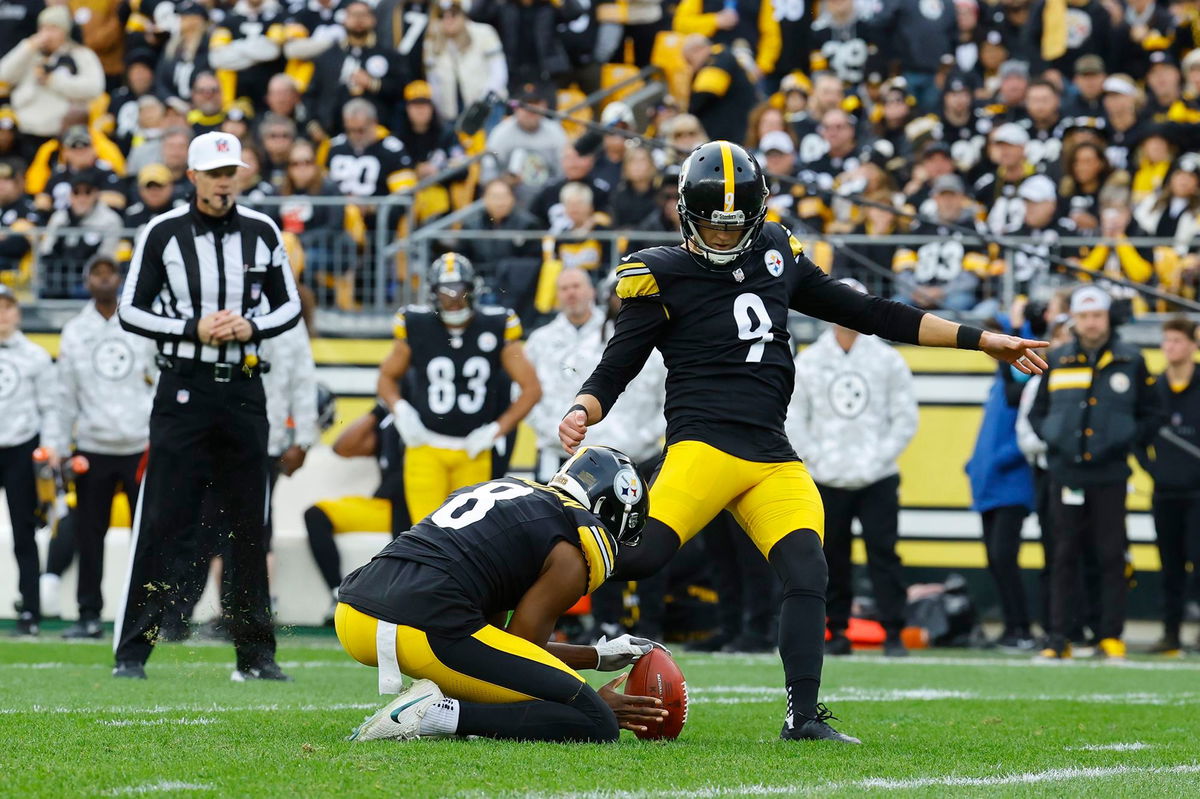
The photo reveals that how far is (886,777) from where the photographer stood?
4.90m

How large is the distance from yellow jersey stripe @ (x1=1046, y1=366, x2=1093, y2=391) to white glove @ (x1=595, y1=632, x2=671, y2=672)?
561 centimetres

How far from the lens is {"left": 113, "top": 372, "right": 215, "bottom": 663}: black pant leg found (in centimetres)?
758

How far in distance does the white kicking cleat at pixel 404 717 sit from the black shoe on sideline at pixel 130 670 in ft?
8.42

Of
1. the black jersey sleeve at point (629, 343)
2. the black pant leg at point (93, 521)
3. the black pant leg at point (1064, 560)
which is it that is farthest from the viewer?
the black pant leg at point (93, 521)

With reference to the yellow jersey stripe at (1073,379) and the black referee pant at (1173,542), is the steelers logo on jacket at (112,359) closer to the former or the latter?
the yellow jersey stripe at (1073,379)

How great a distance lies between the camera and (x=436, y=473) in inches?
421

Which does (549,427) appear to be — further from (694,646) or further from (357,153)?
(357,153)

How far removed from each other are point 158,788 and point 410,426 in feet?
21.2

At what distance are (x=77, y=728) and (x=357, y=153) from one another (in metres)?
9.63

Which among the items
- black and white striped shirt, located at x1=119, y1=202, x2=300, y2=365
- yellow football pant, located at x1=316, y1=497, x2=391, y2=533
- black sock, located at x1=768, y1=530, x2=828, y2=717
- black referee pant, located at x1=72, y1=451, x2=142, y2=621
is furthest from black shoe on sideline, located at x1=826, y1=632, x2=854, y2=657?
black sock, located at x1=768, y1=530, x2=828, y2=717

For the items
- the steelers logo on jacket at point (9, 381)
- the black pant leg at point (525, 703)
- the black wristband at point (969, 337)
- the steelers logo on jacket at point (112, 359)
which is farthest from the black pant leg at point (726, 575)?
the black pant leg at point (525, 703)

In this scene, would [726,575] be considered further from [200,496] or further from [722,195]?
[722,195]

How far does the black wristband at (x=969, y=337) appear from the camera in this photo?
5.90 metres

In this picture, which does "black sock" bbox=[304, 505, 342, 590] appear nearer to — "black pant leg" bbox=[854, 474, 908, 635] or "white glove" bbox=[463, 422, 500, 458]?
"white glove" bbox=[463, 422, 500, 458]
